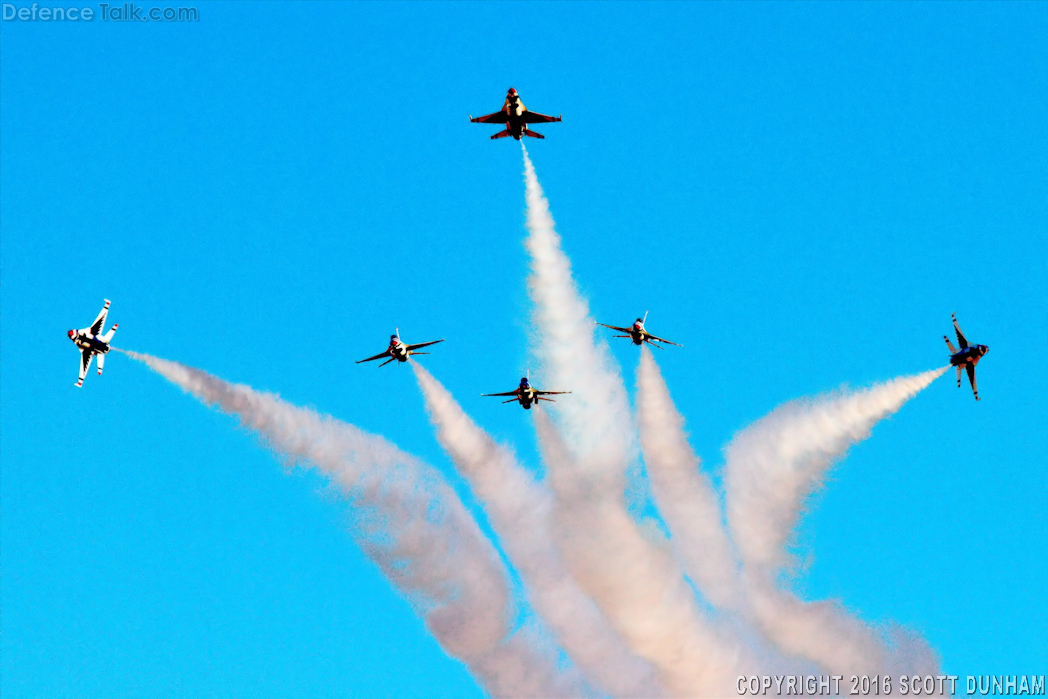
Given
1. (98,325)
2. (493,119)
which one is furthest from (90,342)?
(493,119)

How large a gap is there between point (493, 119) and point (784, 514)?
32.3 meters

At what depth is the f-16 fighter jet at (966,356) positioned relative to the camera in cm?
13988

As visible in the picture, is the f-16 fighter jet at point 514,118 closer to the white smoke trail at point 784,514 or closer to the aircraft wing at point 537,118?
the aircraft wing at point 537,118

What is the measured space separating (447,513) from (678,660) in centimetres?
1804

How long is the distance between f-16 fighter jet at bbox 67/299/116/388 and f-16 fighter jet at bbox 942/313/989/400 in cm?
5326

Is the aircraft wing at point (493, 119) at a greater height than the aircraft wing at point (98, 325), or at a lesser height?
greater

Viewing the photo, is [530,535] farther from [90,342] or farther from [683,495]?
[90,342]

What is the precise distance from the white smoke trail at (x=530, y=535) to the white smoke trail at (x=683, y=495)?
7.16 m

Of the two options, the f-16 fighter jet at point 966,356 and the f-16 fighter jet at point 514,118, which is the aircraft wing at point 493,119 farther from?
the f-16 fighter jet at point 966,356

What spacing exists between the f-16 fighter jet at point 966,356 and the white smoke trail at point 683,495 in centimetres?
1950

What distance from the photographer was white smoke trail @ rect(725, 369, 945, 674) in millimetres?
148250

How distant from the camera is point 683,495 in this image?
151 meters

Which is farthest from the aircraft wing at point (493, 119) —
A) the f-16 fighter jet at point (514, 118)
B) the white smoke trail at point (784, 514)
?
the white smoke trail at point (784, 514)

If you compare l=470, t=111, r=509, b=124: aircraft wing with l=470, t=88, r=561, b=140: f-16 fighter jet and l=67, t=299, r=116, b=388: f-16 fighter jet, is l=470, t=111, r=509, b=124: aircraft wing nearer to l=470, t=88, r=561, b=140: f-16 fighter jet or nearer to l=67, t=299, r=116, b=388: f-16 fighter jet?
l=470, t=88, r=561, b=140: f-16 fighter jet
